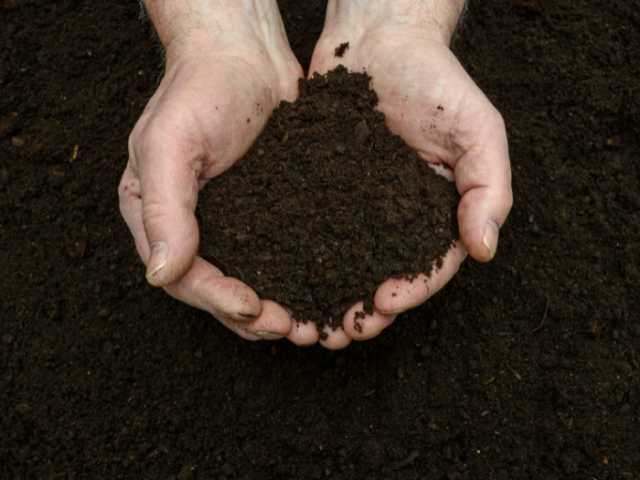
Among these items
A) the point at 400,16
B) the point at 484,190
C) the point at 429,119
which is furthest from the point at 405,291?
the point at 400,16

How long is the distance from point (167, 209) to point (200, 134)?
369 millimetres

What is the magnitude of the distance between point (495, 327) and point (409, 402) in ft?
1.82

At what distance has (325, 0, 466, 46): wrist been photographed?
7.95ft

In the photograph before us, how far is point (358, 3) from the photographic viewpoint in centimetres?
258

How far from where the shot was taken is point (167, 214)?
5.56 ft

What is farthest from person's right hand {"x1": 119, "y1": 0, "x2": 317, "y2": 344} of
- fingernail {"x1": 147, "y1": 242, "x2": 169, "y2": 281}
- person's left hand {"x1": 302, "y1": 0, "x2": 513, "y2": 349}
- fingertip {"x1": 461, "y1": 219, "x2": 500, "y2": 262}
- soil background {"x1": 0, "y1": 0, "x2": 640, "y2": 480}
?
fingertip {"x1": 461, "y1": 219, "x2": 500, "y2": 262}

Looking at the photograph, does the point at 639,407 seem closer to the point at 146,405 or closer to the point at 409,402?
the point at 409,402

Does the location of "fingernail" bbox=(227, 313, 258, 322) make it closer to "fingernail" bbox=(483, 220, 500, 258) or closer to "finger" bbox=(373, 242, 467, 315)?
"finger" bbox=(373, 242, 467, 315)

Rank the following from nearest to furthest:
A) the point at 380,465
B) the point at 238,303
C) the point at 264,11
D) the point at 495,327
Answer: the point at 238,303, the point at 380,465, the point at 495,327, the point at 264,11

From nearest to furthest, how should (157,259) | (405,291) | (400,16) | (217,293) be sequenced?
(157,259), (217,293), (405,291), (400,16)

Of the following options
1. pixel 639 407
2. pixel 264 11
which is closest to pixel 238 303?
pixel 264 11

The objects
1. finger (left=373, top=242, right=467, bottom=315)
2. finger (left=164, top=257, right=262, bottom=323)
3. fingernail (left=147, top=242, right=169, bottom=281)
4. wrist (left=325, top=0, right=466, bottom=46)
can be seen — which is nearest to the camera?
fingernail (left=147, top=242, right=169, bottom=281)

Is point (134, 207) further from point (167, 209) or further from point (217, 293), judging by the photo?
point (217, 293)

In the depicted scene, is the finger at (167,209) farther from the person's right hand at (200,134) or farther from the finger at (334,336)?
the finger at (334,336)
